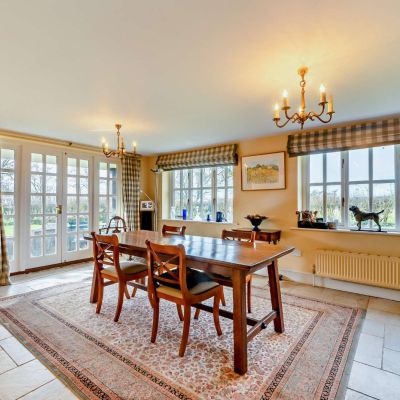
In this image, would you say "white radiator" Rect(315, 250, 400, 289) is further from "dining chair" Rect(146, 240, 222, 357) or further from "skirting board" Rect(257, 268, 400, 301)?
"dining chair" Rect(146, 240, 222, 357)

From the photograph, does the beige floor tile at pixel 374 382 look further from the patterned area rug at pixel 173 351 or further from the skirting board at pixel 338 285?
the skirting board at pixel 338 285

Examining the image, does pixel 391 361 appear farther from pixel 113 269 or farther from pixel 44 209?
pixel 44 209

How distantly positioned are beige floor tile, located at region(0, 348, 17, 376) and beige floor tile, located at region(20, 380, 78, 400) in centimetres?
40

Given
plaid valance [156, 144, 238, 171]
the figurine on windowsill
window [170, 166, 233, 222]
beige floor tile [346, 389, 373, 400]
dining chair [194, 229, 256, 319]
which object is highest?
plaid valance [156, 144, 238, 171]

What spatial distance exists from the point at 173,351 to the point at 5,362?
125 cm

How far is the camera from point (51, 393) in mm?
1634

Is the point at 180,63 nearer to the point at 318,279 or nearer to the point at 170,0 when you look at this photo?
the point at 170,0

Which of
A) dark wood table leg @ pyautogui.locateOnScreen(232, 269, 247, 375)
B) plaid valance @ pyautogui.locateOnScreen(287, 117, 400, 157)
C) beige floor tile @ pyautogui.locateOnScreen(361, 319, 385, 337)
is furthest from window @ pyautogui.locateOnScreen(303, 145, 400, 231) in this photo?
dark wood table leg @ pyautogui.locateOnScreen(232, 269, 247, 375)

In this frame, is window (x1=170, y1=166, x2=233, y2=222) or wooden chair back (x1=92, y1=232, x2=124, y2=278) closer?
wooden chair back (x1=92, y1=232, x2=124, y2=278)

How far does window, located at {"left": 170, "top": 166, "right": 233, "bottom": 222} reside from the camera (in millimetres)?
4926

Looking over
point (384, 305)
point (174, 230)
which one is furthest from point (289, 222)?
point (174, 230)

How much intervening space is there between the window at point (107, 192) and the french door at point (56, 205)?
0.23 meters

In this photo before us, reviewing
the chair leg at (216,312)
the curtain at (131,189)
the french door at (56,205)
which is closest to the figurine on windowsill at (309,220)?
the chair leg at (216,312)

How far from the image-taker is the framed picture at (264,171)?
407 cm
